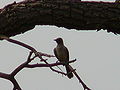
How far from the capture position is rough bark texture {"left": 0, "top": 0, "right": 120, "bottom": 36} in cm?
336

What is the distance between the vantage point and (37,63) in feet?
9.23

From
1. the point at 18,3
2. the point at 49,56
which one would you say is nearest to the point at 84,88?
the point at 49,56

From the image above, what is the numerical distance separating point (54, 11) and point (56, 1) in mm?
87

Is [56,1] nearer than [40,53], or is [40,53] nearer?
[40,53]

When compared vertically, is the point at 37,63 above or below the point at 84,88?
above

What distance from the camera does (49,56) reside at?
284 centimetres

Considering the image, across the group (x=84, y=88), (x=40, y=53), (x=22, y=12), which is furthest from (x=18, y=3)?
(x=84, y=88)

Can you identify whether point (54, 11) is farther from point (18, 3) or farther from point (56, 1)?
point (18, 3)

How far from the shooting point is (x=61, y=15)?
11.1ft

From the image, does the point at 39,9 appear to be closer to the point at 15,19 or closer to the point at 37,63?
the point at 15,19

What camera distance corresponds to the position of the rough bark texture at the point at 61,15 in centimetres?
336

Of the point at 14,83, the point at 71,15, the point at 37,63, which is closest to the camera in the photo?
the point at 37,63

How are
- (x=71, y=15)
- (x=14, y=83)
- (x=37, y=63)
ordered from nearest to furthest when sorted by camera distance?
(x=37, y=63) → (x=14, y=83) → (x=71, y=15)

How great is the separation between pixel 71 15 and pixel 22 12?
40 centimetres
